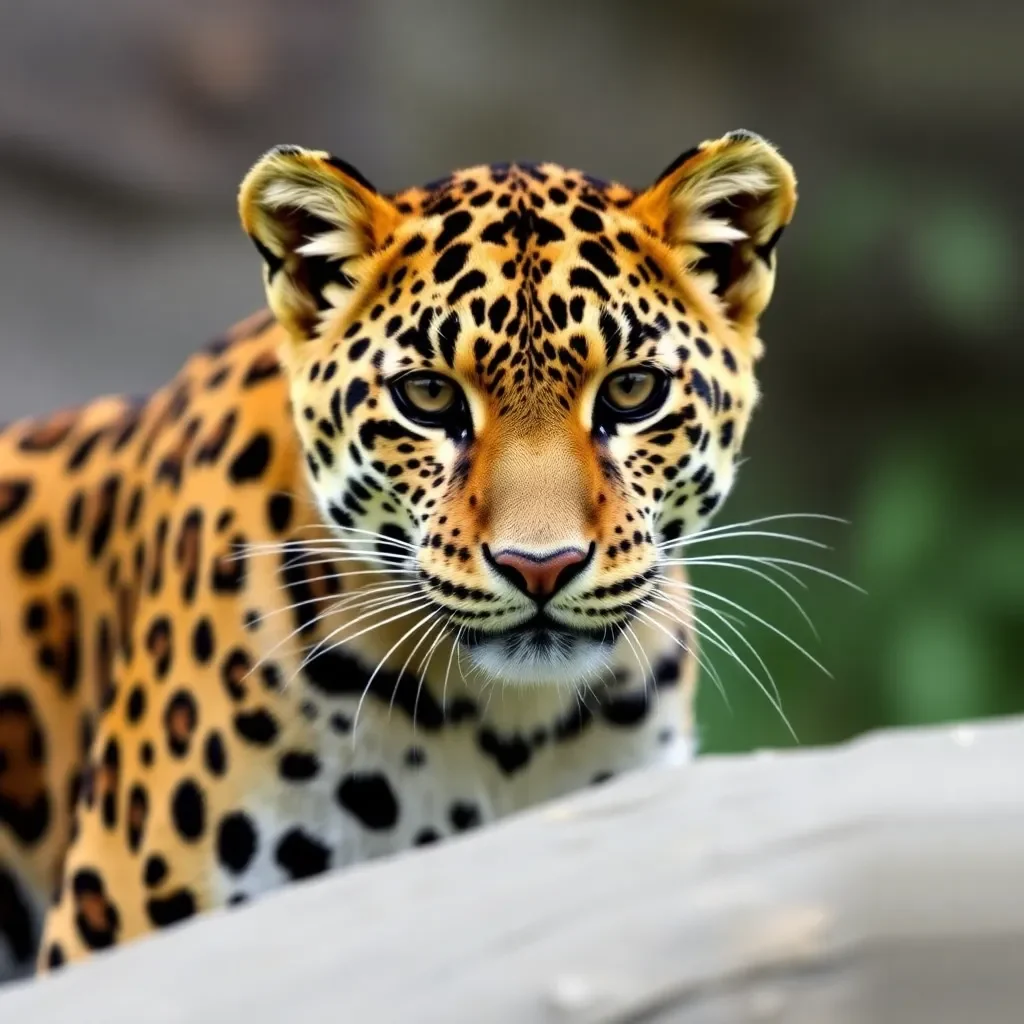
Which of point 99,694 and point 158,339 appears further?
point 158,339

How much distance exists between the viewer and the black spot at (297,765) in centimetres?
198

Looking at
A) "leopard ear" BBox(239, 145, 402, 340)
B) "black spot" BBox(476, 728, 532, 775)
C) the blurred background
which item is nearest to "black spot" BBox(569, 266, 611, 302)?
"leopard ear" BBox(239, 145, 402, 340)

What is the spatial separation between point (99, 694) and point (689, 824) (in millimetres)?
1195

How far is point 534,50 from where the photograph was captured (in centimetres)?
350

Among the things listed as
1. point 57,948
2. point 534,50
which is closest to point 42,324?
point 534,50

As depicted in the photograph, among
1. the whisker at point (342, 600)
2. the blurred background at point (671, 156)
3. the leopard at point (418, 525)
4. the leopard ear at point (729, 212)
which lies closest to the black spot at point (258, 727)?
the leopard at point (418, 525)

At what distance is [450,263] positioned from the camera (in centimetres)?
188

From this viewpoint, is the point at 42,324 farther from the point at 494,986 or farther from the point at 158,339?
the point at 494,986

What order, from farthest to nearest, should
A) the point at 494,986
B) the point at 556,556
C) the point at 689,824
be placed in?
the point at 556,556 < the point at 689,824 < the point at 494,986

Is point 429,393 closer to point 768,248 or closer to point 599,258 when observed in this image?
point 599,258

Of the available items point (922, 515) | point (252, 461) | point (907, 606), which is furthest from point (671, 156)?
point (252, 461)

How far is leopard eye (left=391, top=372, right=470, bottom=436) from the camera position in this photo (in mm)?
1830

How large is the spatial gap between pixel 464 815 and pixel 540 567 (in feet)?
1.51

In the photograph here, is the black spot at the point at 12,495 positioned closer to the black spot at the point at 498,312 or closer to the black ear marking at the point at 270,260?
the black ear marking at the point at 270,260
